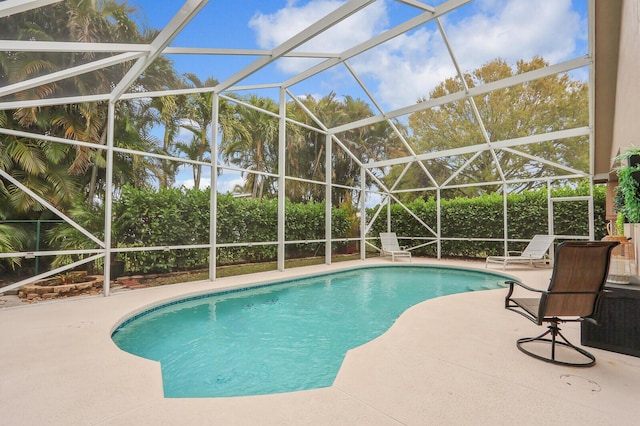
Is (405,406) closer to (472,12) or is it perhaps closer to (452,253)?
(472,12)

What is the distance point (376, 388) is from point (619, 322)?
2.50m

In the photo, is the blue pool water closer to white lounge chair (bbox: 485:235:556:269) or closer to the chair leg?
the chair leg

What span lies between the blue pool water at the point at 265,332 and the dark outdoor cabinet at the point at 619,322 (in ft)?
7.59

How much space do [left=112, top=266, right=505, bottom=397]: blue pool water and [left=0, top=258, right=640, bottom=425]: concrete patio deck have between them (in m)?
0.49

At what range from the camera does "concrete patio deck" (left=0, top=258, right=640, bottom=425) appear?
203 centimetres

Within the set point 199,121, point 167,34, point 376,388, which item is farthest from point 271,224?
point 376,388

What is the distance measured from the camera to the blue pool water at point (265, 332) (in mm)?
3111

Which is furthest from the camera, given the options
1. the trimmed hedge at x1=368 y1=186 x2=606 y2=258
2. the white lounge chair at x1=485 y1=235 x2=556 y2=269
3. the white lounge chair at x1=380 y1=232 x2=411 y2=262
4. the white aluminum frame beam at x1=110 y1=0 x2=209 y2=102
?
the white lounge chair at x1=380 y1=232 x2=411 y2=262

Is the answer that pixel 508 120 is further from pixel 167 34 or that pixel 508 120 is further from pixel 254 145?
pixel 167 34

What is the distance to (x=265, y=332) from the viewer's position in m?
4.49

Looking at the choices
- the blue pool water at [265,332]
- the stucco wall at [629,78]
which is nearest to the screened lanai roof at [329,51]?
the stucco wall at [629,78]

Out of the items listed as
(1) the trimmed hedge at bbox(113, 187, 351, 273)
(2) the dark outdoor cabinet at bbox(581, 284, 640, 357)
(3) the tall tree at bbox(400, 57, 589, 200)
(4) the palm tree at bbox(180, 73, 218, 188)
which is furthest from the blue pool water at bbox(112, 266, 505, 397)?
(4) the palm tree at bbox(180, 73, 218, 188)

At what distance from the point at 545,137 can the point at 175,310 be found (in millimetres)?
9192

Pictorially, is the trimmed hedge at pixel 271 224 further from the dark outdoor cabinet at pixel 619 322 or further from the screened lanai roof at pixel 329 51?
the dark outdoor cabinet at pixel 619 322
